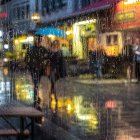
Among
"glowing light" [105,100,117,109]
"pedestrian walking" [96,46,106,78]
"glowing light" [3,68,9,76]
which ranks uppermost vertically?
"pedestrian walking" [96,46,106,78]

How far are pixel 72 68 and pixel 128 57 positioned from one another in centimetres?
207

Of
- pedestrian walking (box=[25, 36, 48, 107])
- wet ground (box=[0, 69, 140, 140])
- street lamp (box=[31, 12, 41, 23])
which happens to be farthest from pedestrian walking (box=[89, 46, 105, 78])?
pedestrian walking (box=[25, 36, 48, 107])

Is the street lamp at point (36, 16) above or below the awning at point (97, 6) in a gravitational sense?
below

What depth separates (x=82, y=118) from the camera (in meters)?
9.94

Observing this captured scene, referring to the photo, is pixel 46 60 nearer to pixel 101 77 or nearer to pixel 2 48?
pixel 101 77

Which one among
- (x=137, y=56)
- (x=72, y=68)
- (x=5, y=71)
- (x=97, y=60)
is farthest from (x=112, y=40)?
(x=5, y=71)

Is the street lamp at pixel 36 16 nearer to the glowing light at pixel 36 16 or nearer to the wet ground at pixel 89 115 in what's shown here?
the glowing light at pixel 36 16

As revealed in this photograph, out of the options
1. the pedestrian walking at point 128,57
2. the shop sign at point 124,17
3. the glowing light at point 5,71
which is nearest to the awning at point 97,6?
the shop sign at point 124,17

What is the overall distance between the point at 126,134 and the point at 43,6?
36.4ft

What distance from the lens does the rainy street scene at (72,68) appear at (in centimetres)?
890

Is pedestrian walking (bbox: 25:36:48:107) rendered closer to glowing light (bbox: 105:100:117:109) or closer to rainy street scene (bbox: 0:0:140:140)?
rainy street scene (bbox: 0:0:140:140)

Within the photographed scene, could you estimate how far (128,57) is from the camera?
870 inches

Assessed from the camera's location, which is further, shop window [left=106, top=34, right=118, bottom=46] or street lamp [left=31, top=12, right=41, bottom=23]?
shop window [left=106, top=34, right=118, bottom=46]

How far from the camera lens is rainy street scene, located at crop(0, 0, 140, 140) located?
29.2 feet
